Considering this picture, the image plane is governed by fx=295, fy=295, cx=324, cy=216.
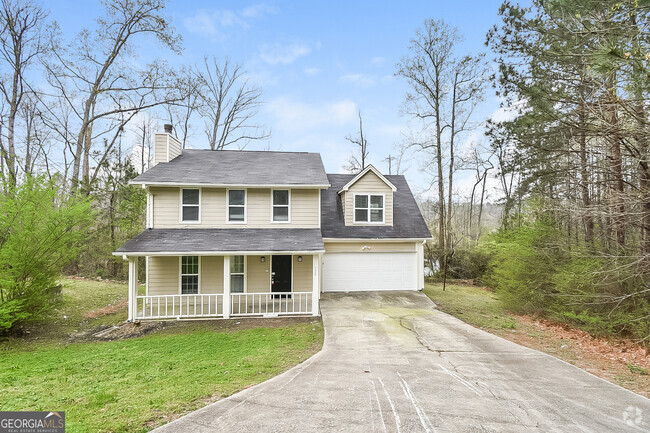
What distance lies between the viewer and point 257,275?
12.0m

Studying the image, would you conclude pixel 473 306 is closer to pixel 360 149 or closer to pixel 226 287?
pixel 226 287

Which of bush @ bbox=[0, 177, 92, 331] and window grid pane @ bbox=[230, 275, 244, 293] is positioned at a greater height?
bush @ bbox=[0, 177, 92, 331]

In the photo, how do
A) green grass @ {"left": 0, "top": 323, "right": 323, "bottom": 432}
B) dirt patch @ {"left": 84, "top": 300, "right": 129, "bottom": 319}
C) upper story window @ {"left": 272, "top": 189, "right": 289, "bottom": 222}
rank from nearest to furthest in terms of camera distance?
green grass @ {"left": 0, "top": 323, "right": 323, "bottom": 432} → dirt patch @ {"left": 84, "top": 300, "right": 129, "bottom": 319} → upper story window @ {"left": 272, "top": 189, "right": 289, "bottom": 222}

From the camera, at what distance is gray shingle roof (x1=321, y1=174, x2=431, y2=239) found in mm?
13734

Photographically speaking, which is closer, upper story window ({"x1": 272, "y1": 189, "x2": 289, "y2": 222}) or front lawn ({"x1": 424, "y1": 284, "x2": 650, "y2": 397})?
front lawn ({"x1": 424, "y1": 284, "x2": 650, "y2": 397})

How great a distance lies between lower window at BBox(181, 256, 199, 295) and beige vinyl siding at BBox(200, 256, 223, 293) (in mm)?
228

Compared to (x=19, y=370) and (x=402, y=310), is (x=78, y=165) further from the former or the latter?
(x=402, y=310)

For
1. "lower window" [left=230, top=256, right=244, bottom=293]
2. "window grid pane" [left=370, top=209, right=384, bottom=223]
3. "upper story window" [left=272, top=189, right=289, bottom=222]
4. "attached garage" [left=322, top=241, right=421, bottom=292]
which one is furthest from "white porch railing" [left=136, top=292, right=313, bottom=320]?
"window grid pane" [left=370, top=209, right=384, bottom=223]

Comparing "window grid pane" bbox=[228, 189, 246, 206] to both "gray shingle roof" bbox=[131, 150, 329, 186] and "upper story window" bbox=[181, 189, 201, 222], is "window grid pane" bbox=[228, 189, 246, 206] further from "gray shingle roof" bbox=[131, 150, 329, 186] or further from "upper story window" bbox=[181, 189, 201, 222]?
"upper story window" bbox=[181, 189, 201, 222]

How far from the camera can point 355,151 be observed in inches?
1091

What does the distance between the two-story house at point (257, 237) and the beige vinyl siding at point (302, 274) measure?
0.04 m

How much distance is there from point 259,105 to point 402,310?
70.8 feet

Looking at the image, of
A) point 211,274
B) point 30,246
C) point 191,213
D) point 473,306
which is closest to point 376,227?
point 473,306

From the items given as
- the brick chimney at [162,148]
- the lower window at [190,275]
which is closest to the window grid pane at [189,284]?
the lower window at [190,275]
